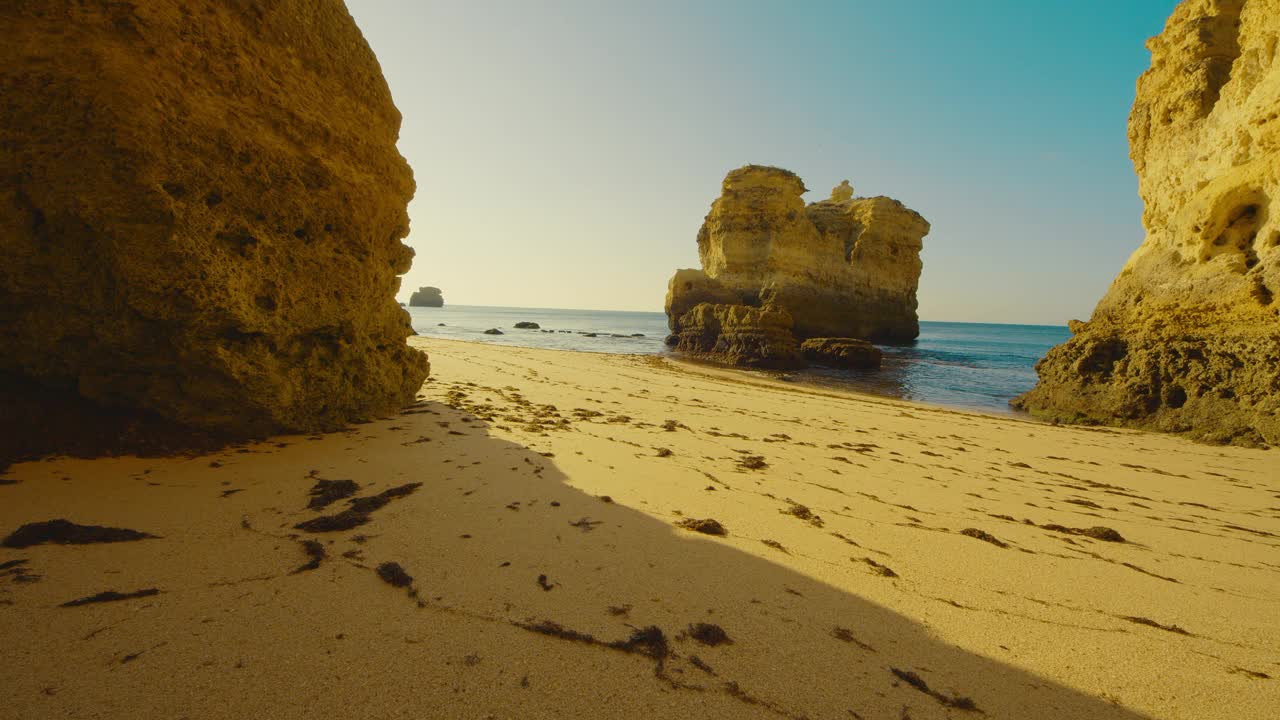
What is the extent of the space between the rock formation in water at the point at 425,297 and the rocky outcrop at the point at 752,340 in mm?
102986

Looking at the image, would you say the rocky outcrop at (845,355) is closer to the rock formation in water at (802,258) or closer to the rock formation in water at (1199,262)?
the rock formation in water at (802,258)

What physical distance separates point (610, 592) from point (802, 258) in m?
27.3

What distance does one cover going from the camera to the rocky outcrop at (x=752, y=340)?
17.6 meters

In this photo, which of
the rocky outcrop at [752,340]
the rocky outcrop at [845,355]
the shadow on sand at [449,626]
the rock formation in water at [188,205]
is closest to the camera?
the shadow on sand at [449,626]

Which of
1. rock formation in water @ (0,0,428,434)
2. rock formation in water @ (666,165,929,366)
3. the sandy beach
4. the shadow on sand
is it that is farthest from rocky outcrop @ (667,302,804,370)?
the shadow on sand

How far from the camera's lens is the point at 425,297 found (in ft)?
360

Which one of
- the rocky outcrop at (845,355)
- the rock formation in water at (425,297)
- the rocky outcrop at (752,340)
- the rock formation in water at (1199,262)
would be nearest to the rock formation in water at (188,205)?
the rock formation in water at (1199,262)

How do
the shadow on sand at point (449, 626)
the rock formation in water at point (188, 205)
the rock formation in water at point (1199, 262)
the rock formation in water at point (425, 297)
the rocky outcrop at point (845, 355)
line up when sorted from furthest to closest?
the rock formation in water at point (425, 297) → the rocky outcrop at point (845, 355) → the rock formation in water at point (1199, 262) → the rock formation in water at point (188, 205) → the shadow on sand at point (449, 626)


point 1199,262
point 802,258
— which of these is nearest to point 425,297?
point 802,258

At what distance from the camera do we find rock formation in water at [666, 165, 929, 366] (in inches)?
1008

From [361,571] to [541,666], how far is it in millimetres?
905

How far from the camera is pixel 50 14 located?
8.38 ft

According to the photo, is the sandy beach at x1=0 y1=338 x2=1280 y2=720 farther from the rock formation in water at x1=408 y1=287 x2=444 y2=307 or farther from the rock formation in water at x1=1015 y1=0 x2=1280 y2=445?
the rock formation in water at x1=408 y1=287 x2=444 y2=307

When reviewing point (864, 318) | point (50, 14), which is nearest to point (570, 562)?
point (50, 14)
